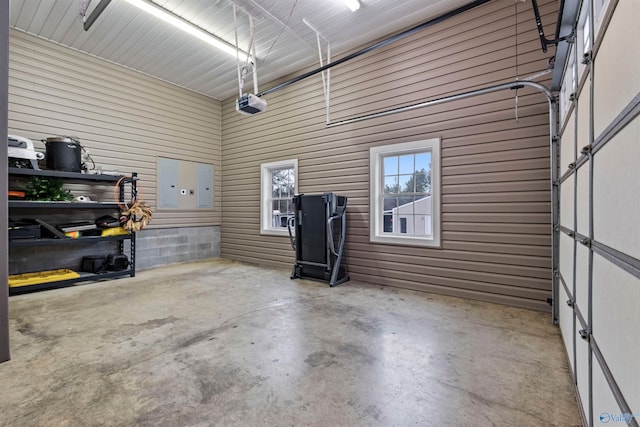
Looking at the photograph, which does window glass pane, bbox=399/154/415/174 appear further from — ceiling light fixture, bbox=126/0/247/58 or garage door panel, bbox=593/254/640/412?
ceiling light fixture, bbox=126/0/247/58

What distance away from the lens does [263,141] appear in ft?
20.7

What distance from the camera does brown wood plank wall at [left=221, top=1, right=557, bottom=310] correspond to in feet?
11.2

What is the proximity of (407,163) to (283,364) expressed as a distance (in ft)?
11.5

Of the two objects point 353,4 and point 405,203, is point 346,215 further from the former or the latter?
point 353,4

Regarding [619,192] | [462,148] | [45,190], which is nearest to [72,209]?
[45,190]

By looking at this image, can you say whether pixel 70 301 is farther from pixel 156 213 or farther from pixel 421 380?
pixel 421 380

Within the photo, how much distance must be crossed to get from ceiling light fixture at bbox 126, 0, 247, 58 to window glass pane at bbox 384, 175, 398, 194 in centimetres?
354

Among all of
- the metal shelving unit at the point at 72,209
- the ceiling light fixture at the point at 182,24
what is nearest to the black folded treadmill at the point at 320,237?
the ceiling light fixture at the point at 182,24

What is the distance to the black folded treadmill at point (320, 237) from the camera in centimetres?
461

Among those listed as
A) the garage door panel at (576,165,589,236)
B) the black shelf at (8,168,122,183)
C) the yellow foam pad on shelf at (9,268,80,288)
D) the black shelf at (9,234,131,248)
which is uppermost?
the black shelf at (8,168,122,183)

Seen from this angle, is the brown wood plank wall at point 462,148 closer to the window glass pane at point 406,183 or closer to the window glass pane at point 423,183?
the window glass pane at point 423,183

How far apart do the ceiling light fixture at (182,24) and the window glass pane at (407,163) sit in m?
3.53

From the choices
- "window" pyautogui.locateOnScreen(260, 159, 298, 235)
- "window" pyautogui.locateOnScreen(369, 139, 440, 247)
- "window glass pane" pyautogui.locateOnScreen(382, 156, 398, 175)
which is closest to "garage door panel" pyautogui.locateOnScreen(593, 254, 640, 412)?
"window" pyautogui.locateOnScreen(369, 139, 440, 247)

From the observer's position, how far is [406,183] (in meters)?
4.53
